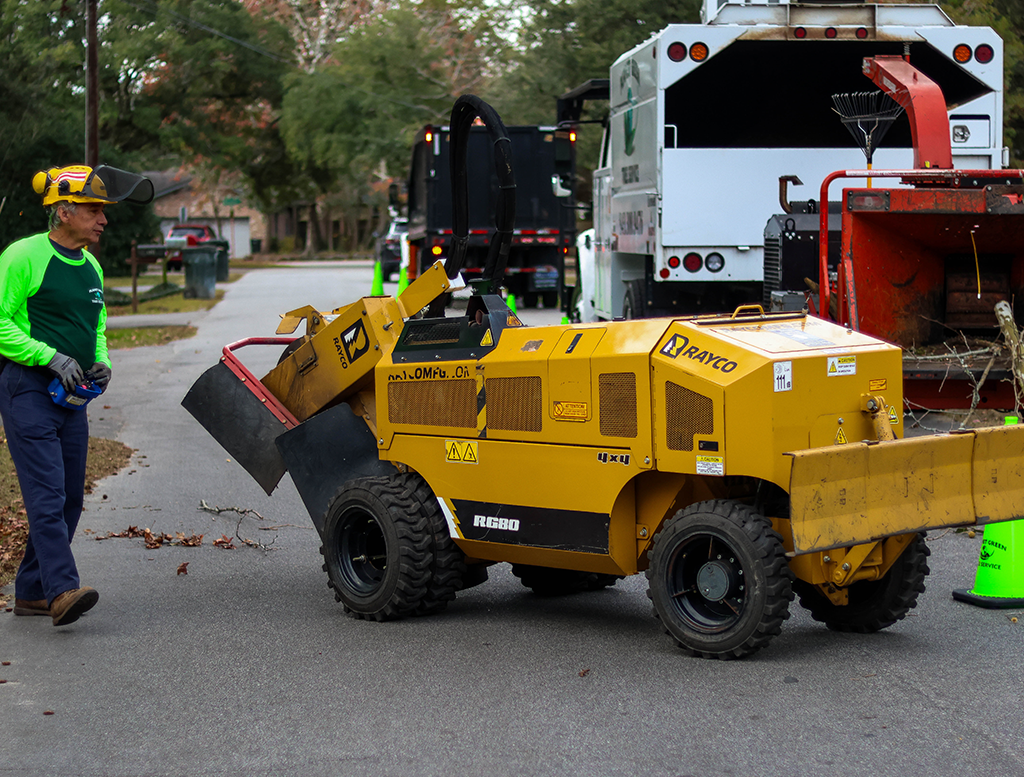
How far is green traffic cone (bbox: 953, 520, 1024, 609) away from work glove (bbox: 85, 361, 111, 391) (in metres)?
4.46

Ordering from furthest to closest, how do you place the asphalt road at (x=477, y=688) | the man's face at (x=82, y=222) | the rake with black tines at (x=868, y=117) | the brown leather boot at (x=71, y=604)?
the rake with black tines at (x=868, y=117) < the man's face at (x=82, y=222) < the brown leather boot at (x=71, y=604) < the asphalt road at (x=477, y=688)

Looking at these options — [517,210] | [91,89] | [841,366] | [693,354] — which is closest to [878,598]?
[841,366]

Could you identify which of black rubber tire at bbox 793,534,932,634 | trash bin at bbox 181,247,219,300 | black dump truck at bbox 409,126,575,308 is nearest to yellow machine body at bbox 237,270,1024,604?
black rubber tire at bbox 793,534,932,634

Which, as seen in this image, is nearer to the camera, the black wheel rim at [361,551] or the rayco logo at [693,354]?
the rayco logo at [693,354]

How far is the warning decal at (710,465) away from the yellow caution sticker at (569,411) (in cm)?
65

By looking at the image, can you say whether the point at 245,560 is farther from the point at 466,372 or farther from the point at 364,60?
the point at 364,60

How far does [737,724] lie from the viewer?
4.75 m

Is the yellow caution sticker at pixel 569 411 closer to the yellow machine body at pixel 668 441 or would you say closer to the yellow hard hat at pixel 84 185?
the yellow machine body at pixel 668 441

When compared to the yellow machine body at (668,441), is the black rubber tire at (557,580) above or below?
below

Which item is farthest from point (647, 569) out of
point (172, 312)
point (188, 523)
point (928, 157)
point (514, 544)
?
point (172, 312)

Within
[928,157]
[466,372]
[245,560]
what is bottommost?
[245,560]

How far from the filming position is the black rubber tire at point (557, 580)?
682 centimetres

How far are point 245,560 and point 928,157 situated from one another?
5983 millimetres

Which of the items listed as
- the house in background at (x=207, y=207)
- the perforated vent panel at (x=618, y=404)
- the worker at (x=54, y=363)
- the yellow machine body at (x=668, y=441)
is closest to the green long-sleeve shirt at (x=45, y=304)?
the worker at (x=54, y=363)
